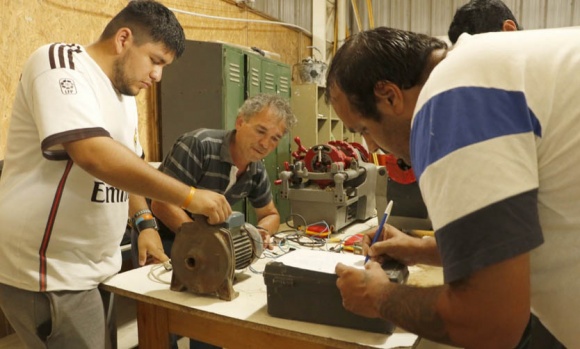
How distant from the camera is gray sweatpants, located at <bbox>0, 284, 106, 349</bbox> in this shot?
1.15m

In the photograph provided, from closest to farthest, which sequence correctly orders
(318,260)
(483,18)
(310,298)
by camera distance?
1. (310,298)
2. (318,260)
3. (483,18)

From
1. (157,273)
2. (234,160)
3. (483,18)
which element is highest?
(483,18)

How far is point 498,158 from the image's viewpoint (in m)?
0.58

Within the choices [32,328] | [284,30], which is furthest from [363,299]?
[284,30]

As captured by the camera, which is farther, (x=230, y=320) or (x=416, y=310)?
(x=230, y=320)

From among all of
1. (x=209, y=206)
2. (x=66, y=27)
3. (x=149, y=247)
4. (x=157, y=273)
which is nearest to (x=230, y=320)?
(x=209, y=206)

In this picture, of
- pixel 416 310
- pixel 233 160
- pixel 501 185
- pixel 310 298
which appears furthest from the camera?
pixel 233 160

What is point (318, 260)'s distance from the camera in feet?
3.97

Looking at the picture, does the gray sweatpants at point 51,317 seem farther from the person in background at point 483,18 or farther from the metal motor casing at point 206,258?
the person in background at point 483,18

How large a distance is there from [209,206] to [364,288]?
521mm

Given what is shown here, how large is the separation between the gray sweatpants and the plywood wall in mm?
1568

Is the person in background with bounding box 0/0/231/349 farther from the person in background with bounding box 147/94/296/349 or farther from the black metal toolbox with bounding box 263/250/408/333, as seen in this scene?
the person in background with bounding box 147/94/296/349

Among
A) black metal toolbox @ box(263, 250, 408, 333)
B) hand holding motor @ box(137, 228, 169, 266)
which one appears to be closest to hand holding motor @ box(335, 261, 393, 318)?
black metal toolbox @ box(263, 250, 408, 333)

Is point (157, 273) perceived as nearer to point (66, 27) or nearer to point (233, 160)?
point (233, 160)
